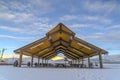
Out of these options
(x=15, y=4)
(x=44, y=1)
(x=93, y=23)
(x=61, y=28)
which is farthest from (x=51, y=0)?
(x=93, y=23)

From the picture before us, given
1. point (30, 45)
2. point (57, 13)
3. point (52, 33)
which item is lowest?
point (30, 45)

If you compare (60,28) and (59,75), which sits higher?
(60,28)

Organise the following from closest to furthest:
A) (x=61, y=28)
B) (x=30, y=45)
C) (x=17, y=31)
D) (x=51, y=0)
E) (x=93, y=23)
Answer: (x=51, y=0)
(x=61, y=28)
(x=30, y=45)
(x=93, y=23)
(x=17, y=31)

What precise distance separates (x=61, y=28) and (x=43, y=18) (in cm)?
215

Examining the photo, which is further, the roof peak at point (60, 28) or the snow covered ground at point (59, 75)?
the roof peak at point (60, 28)

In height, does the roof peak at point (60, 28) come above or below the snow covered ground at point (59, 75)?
above

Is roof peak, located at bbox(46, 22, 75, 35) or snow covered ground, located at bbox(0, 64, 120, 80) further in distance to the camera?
roof peak, located at bbox(46, 22, 75, 35)

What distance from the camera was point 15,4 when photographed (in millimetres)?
12828

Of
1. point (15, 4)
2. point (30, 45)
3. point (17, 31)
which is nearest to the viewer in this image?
point (15, 4)

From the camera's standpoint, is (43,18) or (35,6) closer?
(35,6)

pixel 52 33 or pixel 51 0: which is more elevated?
pixel 51 0

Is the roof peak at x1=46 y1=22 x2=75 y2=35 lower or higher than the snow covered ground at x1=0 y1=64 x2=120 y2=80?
higher

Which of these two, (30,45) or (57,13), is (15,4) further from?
(30,45)

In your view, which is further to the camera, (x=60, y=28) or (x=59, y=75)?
(x=60, y=28)
